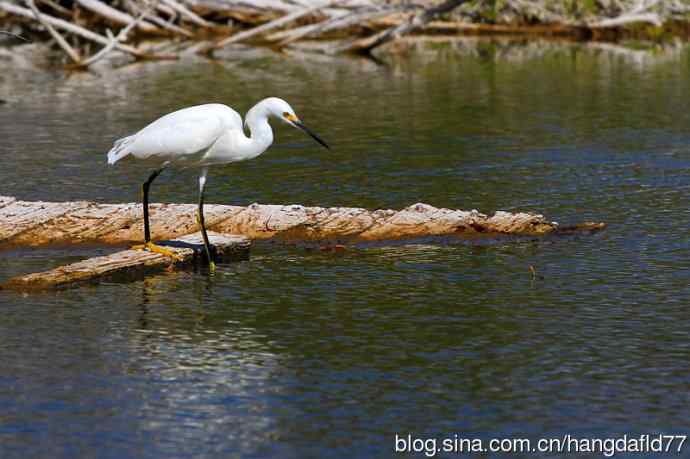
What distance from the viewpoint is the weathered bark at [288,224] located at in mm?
13133

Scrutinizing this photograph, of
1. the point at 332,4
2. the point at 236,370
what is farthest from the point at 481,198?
the point at 332,4

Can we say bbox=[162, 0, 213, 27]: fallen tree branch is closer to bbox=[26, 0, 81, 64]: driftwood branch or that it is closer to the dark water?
bbox=[26, 0, 81, 64]: driftwood branch

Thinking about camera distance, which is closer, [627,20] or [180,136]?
[180,136]

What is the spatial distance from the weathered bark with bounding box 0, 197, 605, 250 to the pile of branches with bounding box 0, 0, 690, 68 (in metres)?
22.0

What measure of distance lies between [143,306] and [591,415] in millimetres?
4177

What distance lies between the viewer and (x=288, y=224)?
43.4ft

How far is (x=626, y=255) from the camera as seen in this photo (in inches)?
489

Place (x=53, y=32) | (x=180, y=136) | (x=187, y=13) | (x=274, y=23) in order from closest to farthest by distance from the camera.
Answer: (x=180, y=136) < (x=53, y=32) < (x=274, y=23) < (x=187, y=13)

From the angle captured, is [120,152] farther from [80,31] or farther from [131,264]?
[80,31]

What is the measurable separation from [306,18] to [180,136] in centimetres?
Answer: 3004

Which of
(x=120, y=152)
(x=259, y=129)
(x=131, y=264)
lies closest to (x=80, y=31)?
(x=120, y=152)

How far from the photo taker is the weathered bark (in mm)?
13133

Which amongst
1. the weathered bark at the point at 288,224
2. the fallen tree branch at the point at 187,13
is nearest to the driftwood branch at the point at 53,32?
the fallen tree branch at the point at 187,13

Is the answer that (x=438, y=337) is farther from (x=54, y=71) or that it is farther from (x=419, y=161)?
(x=54, y=71)
